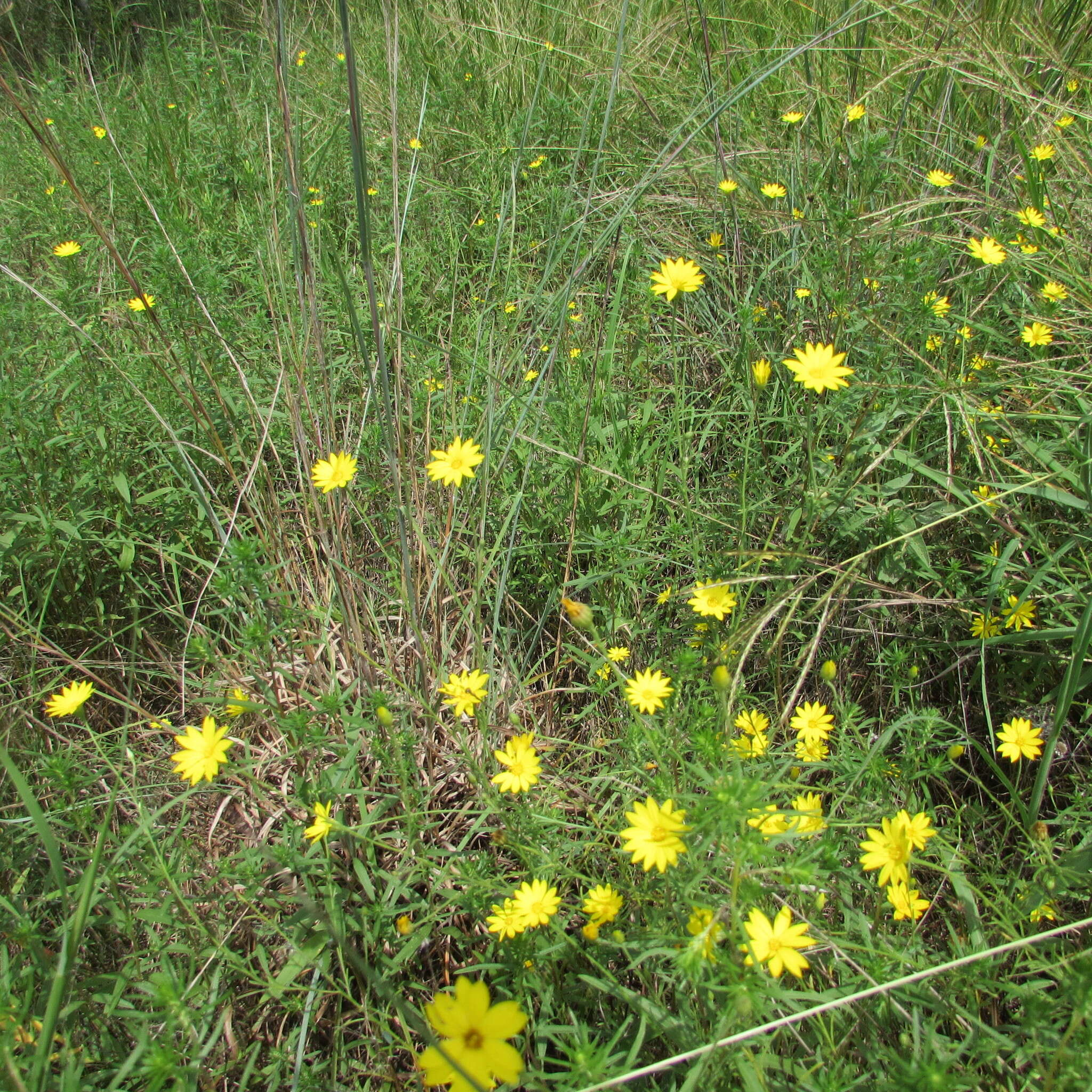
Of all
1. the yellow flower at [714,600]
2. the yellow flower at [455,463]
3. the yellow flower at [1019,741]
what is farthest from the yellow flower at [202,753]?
the yellow flower at [1019,741]

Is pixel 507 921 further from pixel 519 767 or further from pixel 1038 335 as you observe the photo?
pixel 1038 335

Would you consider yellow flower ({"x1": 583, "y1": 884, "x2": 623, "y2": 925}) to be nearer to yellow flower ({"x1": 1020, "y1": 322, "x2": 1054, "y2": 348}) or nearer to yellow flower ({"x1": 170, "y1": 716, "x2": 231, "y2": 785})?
yellow flower ({"x1": 170, "y1": 716, "x2": 231, "y2": 785})

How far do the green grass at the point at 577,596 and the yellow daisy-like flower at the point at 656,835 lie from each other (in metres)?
0.03

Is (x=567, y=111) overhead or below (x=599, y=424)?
overhead

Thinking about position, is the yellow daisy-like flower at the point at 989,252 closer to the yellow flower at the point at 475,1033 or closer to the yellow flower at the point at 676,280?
the yellow flower at the point at 676,280

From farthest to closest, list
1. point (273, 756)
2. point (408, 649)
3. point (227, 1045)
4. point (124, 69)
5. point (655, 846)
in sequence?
point (124, 69)
point (408, 649)
point (273, 756)
point (227, 1045)
point (655, 846)

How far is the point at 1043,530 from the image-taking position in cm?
155

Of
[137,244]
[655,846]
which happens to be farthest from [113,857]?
[137,244]

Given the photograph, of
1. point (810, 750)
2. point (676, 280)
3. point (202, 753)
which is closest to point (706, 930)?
point (810, 750)

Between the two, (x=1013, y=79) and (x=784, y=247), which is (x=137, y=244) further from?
(x=1013, y=79)

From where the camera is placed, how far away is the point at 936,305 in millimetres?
1563

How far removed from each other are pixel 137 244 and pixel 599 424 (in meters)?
1.96

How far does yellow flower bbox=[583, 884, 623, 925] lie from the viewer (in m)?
1.03

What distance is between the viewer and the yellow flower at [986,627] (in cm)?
141
